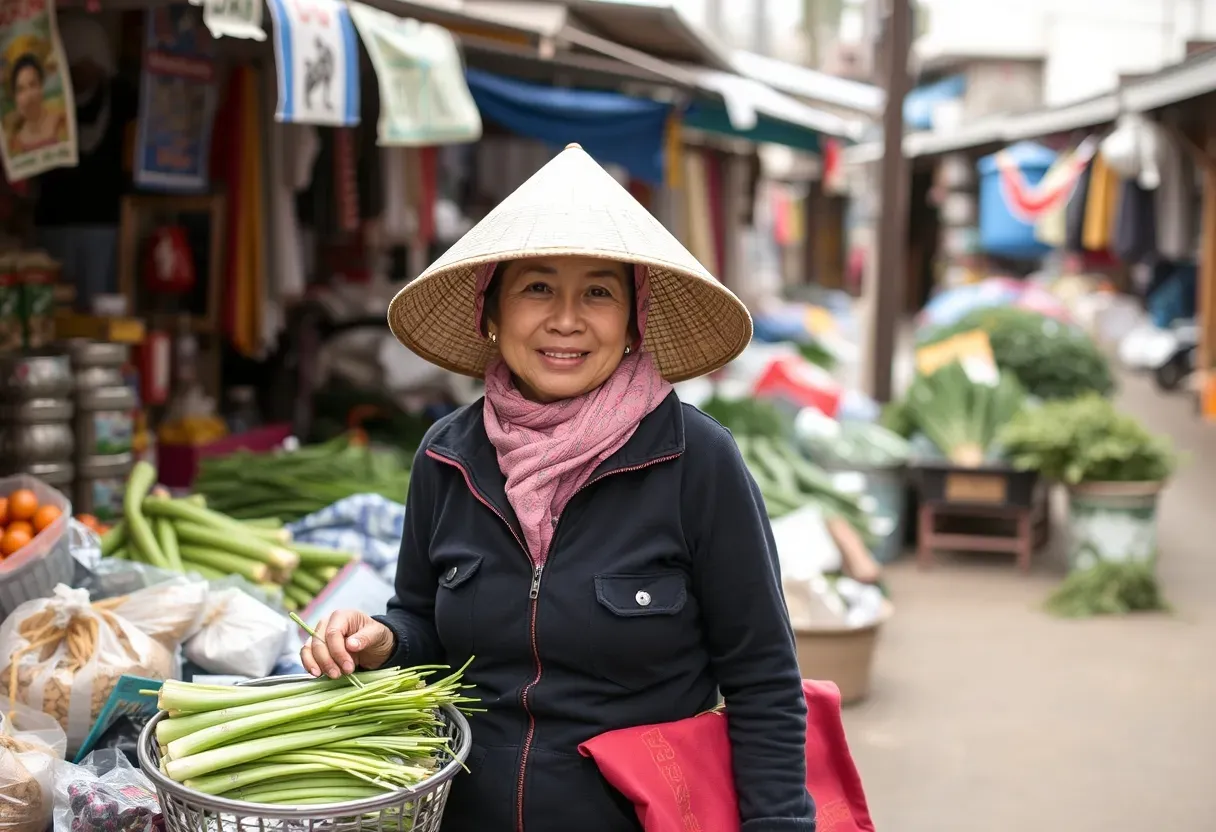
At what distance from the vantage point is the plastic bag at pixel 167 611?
3.34 metres

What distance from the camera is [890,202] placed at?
9.88 meters

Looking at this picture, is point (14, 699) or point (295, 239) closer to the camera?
point (14, 699)

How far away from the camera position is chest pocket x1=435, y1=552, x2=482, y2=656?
2.16 meters

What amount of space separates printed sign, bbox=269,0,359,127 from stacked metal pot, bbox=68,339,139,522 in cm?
124

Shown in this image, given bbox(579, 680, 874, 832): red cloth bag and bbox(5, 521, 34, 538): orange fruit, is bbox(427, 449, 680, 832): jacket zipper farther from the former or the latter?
bbox(5, 521, 34, 538): orange fruit

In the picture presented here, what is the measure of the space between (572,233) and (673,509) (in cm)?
46

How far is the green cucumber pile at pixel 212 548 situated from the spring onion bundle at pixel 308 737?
1.96 meters

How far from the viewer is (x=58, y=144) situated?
457 centimetres

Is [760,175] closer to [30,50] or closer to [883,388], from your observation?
[883,388]

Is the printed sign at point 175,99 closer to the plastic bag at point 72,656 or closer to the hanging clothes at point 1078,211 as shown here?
the plastic bag at point 72,656

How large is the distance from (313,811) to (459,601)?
456 millimetres

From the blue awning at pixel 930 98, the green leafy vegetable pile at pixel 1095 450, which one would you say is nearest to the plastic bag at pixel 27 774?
the green leafy vegetable pile at pixel 1095 450

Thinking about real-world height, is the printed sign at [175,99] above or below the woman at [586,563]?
above

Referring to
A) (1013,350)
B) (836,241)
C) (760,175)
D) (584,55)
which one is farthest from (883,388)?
(836,241)
